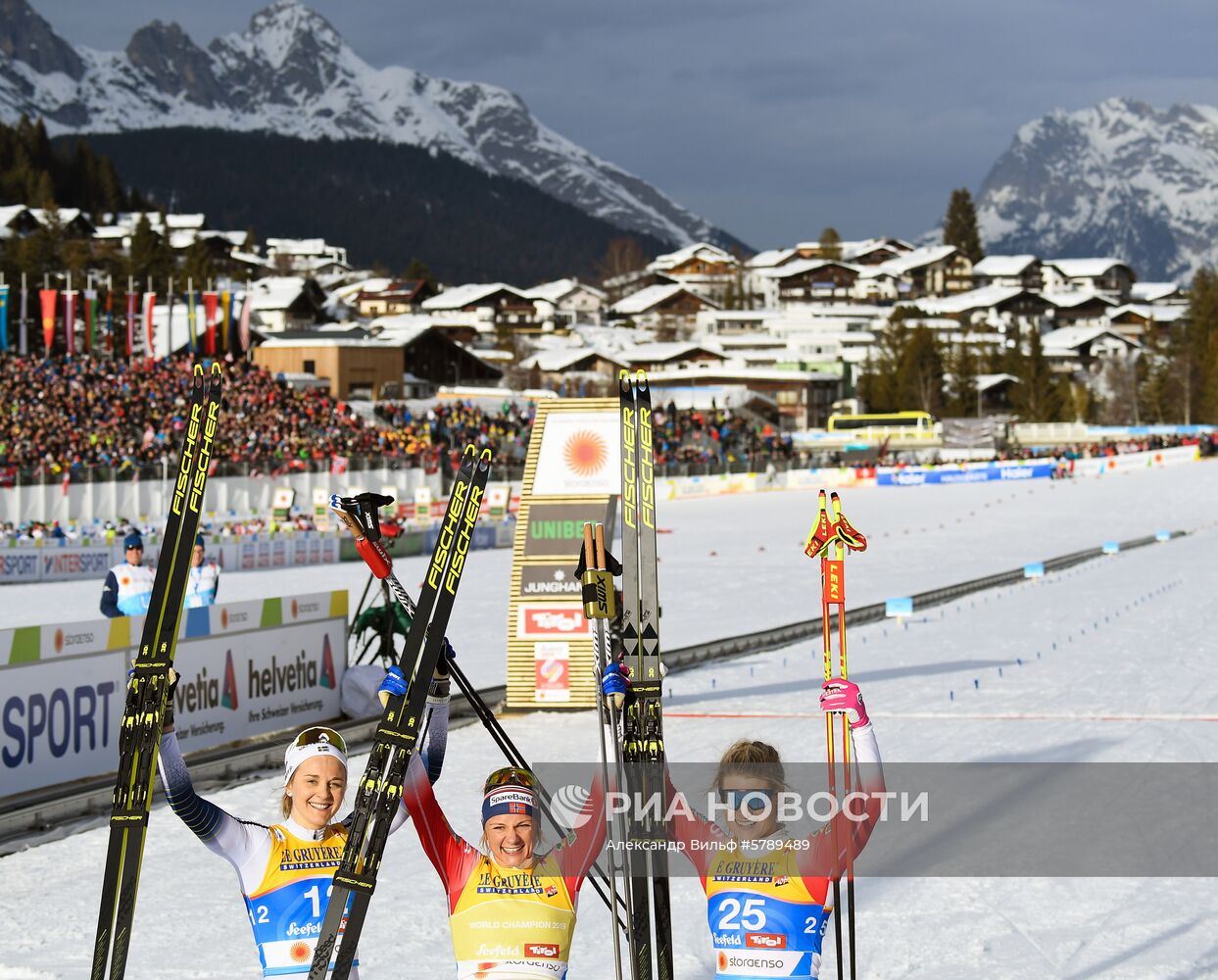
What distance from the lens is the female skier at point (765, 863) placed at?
5.00 metres

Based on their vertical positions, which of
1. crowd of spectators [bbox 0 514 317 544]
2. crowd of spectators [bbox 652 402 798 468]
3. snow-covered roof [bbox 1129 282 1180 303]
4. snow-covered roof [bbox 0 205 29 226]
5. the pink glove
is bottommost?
crowd of spectators [bbox 0 514 317 544]

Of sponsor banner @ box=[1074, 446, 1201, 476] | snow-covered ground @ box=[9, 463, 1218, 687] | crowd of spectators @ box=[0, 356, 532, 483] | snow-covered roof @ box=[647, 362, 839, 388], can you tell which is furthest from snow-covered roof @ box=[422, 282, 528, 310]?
snow-covered ground @ box=[9, 463, 1218, 687]

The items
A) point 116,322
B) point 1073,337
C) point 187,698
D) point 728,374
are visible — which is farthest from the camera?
point 1073,337

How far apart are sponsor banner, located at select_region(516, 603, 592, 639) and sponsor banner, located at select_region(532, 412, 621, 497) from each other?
1.17 metres

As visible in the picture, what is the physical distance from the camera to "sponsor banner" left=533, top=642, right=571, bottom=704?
15.4m

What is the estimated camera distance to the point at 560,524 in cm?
1571

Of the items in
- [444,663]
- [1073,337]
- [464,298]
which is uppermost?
[464,298]

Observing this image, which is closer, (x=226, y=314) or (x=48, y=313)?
(x=48, y=313)

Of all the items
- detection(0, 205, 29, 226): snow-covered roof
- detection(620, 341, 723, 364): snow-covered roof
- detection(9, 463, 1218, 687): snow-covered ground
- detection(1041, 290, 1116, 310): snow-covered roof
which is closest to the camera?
detection(9, 463, 1218, 687): snow-covered ground

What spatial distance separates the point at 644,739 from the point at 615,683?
0.74 feet

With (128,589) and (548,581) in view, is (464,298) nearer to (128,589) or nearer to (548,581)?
(548,581)

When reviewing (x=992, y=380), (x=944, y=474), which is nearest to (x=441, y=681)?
(x=944, y=474)

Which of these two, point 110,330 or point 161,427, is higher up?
point 110,330

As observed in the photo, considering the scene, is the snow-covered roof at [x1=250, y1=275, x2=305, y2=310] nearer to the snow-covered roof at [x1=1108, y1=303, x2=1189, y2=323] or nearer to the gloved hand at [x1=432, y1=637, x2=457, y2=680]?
the snow-covered roof at [x1=1108, y1=303, x2=1189, y2=323]
